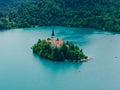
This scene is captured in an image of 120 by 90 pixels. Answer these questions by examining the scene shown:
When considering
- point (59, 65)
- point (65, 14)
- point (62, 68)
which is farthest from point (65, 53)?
point (65, 14)

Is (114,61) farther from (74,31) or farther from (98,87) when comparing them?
(74,31)

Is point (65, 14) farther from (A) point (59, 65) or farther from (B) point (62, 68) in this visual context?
(B) point (62, 68)

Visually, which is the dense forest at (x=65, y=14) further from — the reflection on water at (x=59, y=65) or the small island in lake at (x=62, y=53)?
the reflection on water at (x=59, y=65)

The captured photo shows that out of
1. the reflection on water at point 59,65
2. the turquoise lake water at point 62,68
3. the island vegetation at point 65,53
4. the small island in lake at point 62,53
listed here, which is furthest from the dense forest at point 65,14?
the reflection on water at point 59,65

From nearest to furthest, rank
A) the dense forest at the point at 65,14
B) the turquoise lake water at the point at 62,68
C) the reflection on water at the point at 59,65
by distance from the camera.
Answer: the turquoise lake water at the point at 62,68
the reflection on water at the point at 59,65
the dense forest at the point at 65,14

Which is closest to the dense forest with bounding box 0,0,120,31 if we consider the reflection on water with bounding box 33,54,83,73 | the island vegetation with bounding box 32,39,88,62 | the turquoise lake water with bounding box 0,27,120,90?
the turquoise lake water with bounding box 0,27,120,90

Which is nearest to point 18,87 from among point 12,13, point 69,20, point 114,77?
point 114,77
